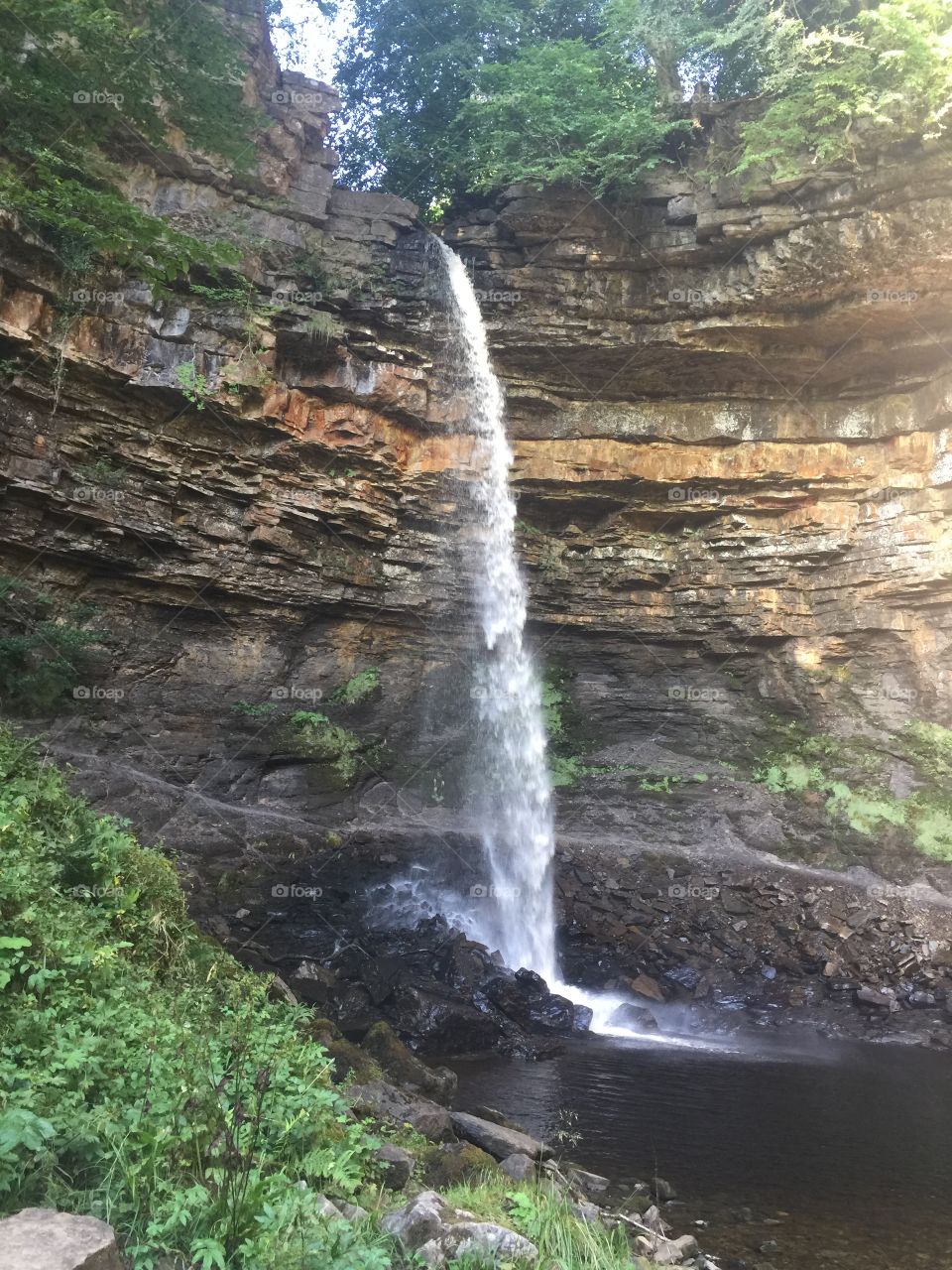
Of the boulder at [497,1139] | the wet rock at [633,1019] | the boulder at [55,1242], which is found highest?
the boulder at [55,1242]

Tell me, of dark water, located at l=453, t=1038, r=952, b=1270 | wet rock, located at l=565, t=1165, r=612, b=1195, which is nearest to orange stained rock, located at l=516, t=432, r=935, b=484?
dark water, located at l=453, t=1038, r=952, b=1270

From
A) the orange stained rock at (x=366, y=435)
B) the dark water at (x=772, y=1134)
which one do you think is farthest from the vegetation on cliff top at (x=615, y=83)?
the dark water at (x=772, y=1134)

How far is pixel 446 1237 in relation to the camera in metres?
3.15

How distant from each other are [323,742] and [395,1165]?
11.9 meters

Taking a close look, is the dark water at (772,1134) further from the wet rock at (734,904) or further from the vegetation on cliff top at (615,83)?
the vegetation on cliff top at (615,83)

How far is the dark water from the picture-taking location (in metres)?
5.22

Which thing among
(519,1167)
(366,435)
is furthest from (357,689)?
(519,1167)

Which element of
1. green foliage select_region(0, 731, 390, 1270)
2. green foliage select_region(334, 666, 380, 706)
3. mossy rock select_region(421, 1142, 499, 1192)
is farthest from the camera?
green foliage select_region(334, 666, 380, 706)

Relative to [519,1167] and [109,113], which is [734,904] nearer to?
[519,1167]

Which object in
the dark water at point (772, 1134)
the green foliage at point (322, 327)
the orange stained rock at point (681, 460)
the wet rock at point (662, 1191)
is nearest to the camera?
the dark water at point (772, 1134)

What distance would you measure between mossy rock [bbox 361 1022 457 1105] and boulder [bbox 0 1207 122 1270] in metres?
4.85

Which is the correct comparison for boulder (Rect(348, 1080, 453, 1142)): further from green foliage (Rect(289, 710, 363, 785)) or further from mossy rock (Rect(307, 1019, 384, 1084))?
green foliage (Rect(289, 710, 363, 785))

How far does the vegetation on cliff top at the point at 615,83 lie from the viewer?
13.2 metres

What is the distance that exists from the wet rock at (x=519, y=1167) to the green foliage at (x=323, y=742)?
10734mm
